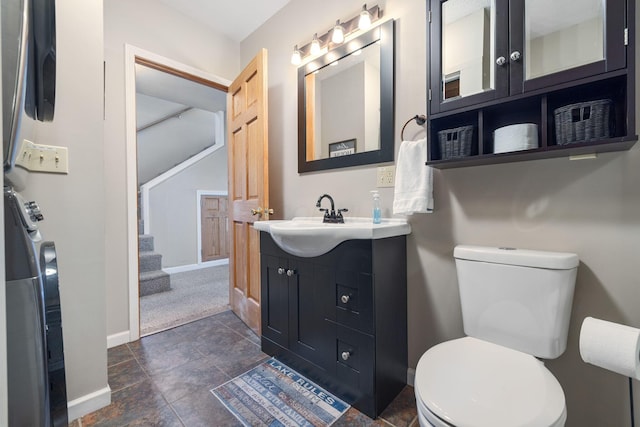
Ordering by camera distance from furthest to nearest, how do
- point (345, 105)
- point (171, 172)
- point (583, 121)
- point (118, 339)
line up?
point (171, 172) < point (118, 339) < point (345, 105) < point (583, 121)

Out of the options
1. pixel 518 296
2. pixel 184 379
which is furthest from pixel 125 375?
pixel 518 296

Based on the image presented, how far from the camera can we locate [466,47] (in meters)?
1.22

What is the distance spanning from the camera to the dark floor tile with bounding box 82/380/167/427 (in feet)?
4.11

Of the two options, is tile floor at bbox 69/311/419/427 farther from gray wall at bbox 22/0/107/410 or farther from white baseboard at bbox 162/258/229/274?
white baseboard at bbox 162/258/229/274

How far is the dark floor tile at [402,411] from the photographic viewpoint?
1248 millimetres

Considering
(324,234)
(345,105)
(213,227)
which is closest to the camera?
(324,234)

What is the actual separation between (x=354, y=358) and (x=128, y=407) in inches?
44.4

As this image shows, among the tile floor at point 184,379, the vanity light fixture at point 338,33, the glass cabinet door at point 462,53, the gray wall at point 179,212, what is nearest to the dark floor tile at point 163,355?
the tile floor at point 184,379

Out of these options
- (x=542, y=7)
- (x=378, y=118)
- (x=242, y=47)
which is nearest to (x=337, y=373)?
(x=378, y=118)

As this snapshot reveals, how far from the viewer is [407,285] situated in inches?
59.2

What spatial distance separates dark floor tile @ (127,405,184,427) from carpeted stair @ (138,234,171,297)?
201cm

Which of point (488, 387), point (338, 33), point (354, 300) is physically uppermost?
point (338, 33)

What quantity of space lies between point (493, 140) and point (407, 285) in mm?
825

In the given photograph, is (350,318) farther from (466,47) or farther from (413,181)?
(466,47)
